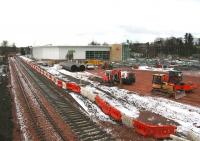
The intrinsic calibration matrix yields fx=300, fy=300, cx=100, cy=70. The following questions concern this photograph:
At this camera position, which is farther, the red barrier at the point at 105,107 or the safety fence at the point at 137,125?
the red barrier at the point at 105,107

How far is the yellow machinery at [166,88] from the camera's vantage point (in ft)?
93.5

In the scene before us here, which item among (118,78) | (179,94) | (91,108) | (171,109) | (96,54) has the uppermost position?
(96,54)

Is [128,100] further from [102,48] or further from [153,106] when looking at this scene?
[102,48]

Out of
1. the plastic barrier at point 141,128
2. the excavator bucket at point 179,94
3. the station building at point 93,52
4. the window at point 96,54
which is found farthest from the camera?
the window at point 96,54

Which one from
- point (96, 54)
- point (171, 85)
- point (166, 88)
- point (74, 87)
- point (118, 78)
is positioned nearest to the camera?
point (171, 85)

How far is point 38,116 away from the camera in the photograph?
69.7 ft

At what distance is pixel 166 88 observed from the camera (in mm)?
29281

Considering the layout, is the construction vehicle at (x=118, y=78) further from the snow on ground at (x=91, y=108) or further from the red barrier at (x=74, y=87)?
the snow on ground at (x=91, y=108)

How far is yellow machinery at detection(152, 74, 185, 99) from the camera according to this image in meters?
28.5

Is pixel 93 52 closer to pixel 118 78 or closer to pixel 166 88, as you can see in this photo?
pixel 118 78

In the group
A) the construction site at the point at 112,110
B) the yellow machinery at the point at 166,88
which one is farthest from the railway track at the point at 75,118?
the yellow machinery at the point at 166,88

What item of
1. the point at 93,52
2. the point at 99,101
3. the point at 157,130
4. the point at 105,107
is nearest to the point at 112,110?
the point at 105,107

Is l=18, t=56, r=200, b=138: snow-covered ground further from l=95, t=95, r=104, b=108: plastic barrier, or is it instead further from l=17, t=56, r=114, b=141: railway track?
l=17, t=56, r=114, b=141: railway track

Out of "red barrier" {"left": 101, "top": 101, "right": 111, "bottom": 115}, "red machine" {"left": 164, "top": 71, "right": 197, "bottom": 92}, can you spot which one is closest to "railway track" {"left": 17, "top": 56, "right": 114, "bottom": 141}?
"red barrier" {"left": 101, "top": 101, "right": 111, "bottom": 115}
